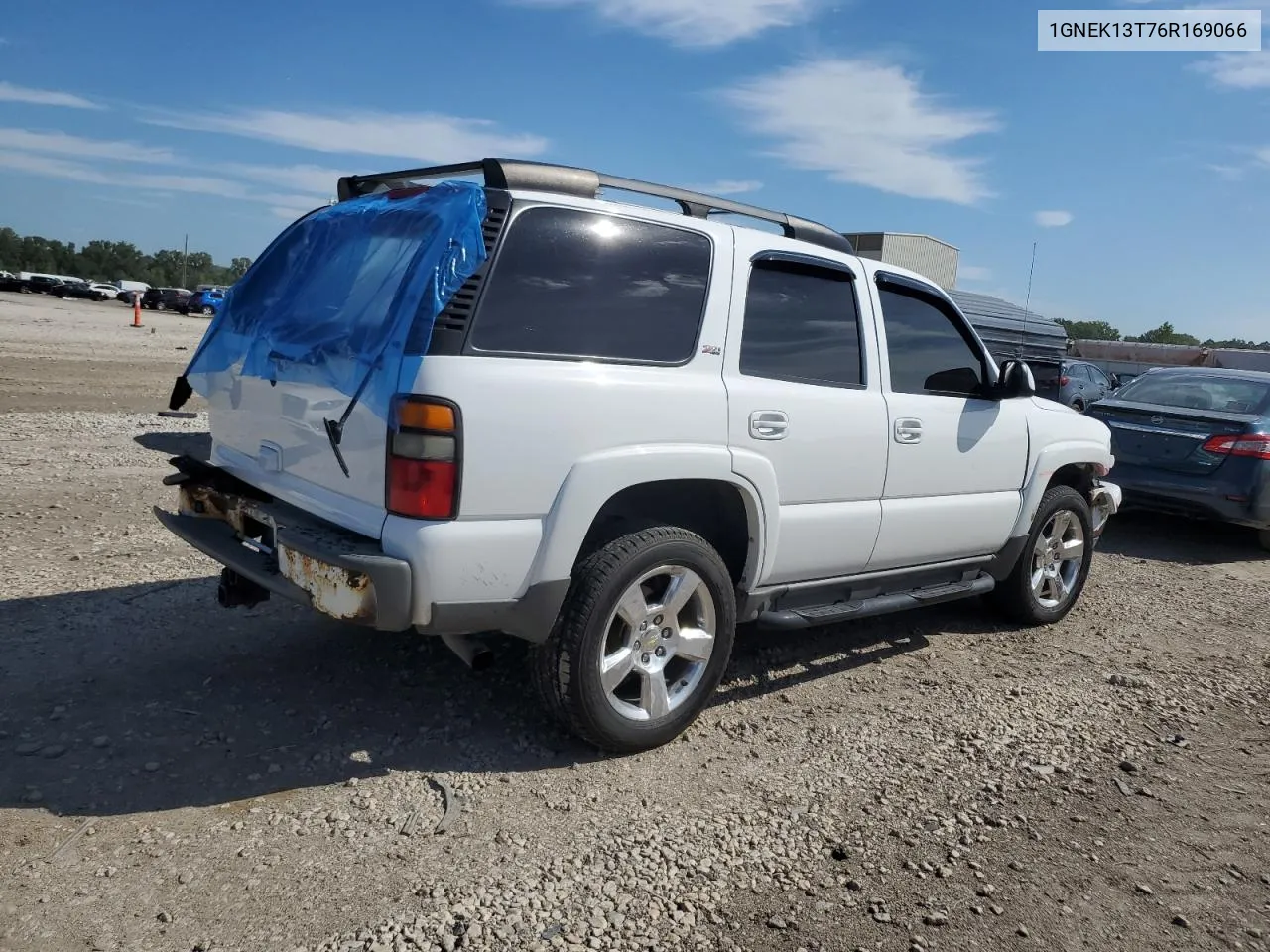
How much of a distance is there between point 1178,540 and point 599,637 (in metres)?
7.19

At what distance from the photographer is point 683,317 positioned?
376 centimetres

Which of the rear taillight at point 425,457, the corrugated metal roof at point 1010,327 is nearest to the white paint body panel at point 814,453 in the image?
the rear taillight at point 425,457

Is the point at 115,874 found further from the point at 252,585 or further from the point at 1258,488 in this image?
the point at 1258,488

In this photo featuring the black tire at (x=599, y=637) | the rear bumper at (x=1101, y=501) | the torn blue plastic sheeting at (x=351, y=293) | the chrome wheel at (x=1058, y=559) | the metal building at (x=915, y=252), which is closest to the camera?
the torn blue plastic sheeting at (x=351, y=293)

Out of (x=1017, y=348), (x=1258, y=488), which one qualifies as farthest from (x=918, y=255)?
(x=1258, y=488)

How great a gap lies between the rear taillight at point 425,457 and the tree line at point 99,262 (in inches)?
4123

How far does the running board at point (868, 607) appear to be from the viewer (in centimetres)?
415

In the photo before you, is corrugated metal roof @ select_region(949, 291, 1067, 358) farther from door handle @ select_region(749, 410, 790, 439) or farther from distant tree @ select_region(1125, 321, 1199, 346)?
distant tree @ select_region(1125, 321, 1199, 346)

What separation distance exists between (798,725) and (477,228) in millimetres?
2389

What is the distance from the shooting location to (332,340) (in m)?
3.41

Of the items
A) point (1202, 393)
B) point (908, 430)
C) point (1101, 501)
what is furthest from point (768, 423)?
point (1202, 393)

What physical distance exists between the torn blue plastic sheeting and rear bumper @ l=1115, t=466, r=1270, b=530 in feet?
22.5

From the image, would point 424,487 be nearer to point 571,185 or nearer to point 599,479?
point 599,479

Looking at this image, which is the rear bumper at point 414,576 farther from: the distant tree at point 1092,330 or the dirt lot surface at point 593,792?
the distant tree at point 1092,330
